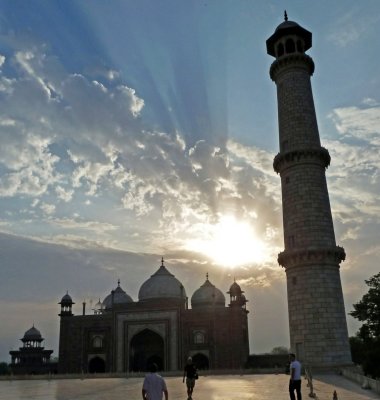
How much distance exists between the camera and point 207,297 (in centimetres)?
5850

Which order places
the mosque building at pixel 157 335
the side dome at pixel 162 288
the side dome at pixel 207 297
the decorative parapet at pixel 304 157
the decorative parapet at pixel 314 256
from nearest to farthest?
the decorative parapet at pixel 314 256 < the decorative parapet at pixel 304 157 < the mosque building at pixel 157 335 < the side dome at pixel 162 288 < the side dome at pixel 207 297

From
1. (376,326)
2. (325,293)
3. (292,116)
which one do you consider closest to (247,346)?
(376,326)

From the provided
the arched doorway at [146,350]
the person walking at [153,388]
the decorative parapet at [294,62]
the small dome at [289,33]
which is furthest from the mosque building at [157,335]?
the person walking at [153,388]

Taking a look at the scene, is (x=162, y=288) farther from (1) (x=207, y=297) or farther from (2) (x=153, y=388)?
(2) (x=153, y=388)

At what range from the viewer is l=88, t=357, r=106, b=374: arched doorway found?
5344 cm

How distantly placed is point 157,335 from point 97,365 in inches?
300

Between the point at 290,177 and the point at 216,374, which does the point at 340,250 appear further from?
the point at 216,374

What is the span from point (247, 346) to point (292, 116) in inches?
1146

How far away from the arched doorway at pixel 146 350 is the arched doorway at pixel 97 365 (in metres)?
3.63

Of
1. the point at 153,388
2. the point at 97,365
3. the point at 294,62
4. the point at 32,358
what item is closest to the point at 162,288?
the point at 97,365

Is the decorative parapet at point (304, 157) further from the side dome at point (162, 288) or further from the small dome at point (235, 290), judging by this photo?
the side dome at point (162, 288)

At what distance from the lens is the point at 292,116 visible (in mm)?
34500

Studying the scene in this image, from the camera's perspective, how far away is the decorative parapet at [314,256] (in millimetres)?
30594

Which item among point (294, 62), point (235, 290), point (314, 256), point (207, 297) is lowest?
point (314, 256)
